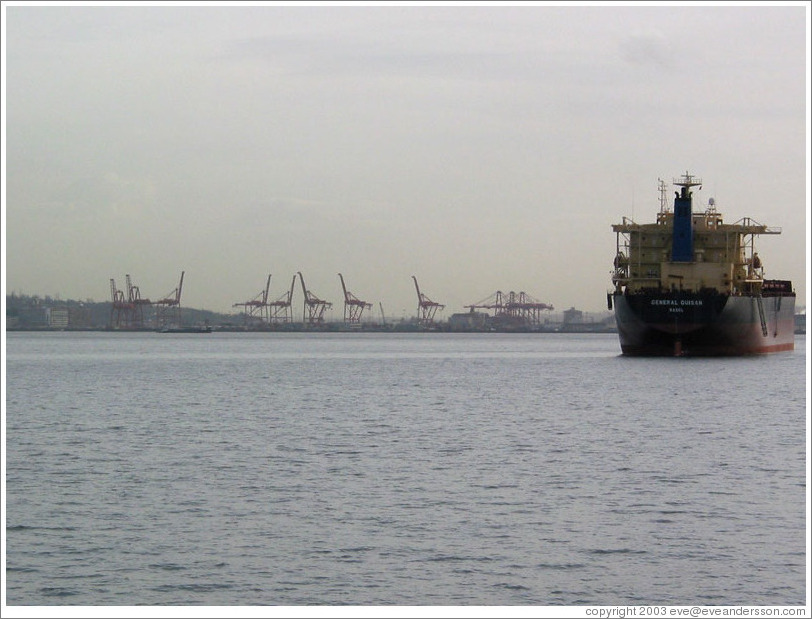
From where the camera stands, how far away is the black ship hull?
61031 mm

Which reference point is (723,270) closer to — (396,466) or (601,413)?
(601,413)

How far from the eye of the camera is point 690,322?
6122cm

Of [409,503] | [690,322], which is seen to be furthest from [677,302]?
[409,503]

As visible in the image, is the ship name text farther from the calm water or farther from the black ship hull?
the calm water

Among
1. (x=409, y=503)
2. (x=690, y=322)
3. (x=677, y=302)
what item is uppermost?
(x=677, y=302)

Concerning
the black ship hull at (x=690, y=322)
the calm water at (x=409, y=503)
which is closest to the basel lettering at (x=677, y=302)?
the black ship hull at (x=690, y=322)

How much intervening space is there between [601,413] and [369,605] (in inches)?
937

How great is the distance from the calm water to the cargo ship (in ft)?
61.4

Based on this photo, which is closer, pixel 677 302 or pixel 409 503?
pixel 409 503

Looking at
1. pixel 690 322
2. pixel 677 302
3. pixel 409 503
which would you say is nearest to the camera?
pixel 409 503

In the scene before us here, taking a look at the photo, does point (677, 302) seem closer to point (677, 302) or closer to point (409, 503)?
point (677, 302)

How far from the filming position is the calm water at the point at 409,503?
16094mm

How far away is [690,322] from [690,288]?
3.77 meters

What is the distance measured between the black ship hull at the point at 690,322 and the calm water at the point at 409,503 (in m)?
18.5
